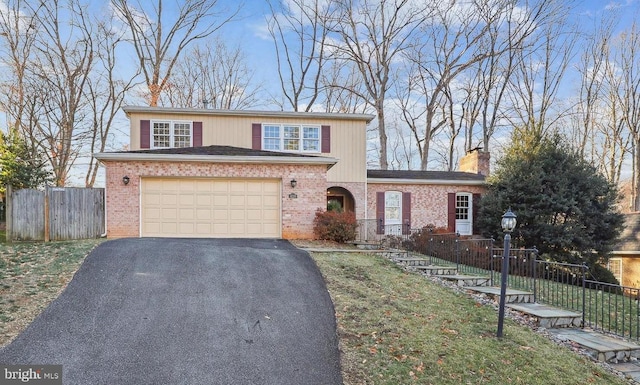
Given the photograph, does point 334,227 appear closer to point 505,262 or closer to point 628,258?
point 505,262

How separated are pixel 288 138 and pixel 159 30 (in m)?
14.0

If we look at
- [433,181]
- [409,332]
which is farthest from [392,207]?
[409,332]

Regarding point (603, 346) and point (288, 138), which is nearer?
point (603, 346)

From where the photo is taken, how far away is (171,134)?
653 inches

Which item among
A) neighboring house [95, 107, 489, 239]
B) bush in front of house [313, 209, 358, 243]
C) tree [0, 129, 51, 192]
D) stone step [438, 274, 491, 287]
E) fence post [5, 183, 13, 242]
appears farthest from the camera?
tree [0, 129, 51, 192]

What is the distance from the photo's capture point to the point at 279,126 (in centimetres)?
1711

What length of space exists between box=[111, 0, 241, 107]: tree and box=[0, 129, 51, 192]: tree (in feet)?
26.6

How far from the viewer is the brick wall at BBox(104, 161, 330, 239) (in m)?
12.8

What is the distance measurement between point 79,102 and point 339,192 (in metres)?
16.4

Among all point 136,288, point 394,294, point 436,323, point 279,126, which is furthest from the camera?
point 279,126

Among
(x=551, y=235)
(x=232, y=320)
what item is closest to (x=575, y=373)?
(x=232, y=320)

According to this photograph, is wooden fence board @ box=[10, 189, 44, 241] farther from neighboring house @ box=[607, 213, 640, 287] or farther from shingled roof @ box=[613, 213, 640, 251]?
shingled roof @ box=[613, 213, 640, 251]

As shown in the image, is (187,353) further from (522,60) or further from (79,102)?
(522,60)

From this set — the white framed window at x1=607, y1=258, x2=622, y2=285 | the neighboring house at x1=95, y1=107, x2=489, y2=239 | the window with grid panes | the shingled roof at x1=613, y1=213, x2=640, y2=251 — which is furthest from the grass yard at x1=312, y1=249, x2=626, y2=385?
the white framed window at x1=607, y1=258, x2=622, y2=285
